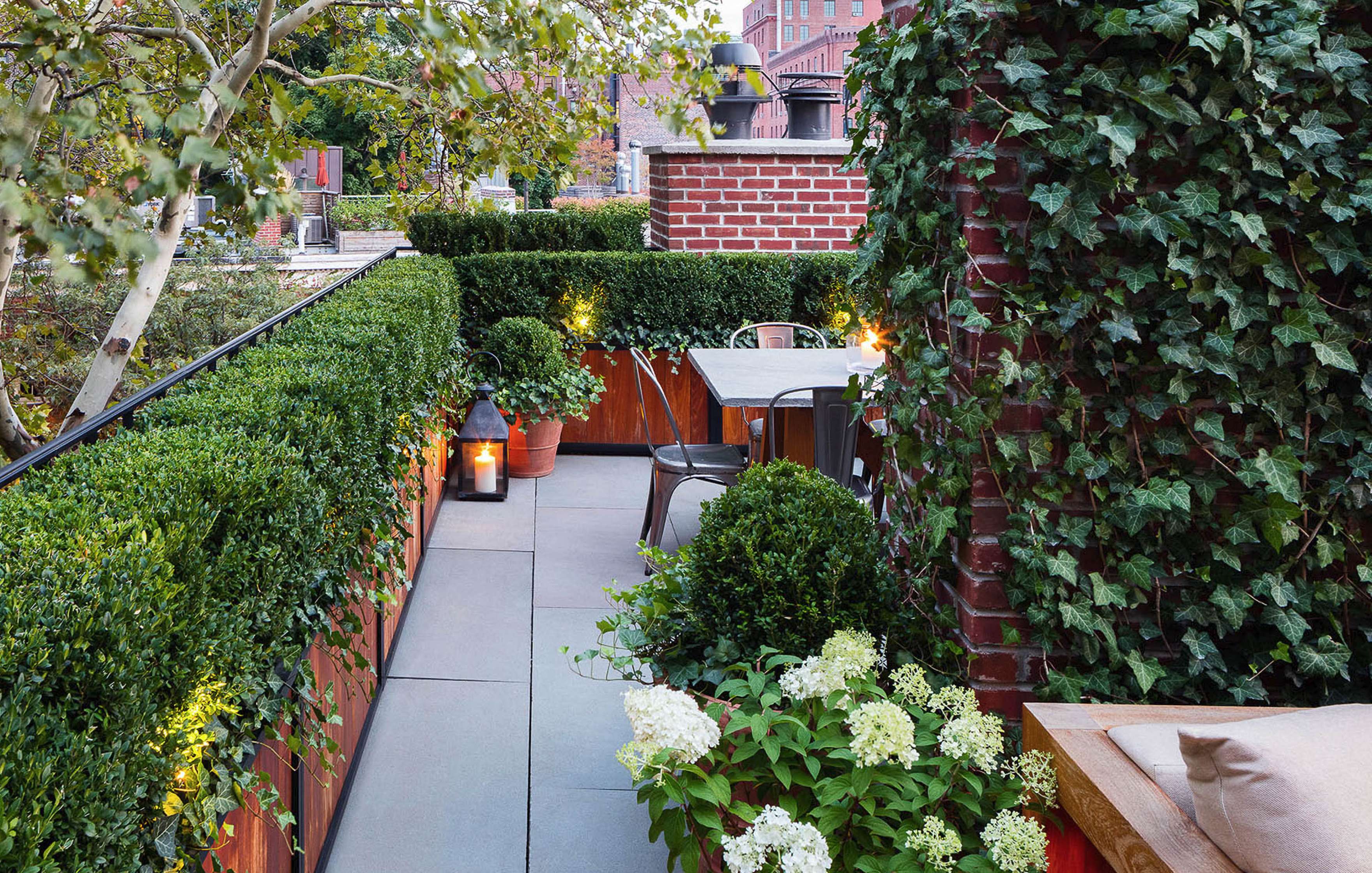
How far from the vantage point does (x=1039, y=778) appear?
1952mm

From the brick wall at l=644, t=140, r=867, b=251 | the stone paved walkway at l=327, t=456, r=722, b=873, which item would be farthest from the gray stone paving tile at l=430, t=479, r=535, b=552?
the brick wall at l=644, t=140, r=867, b=251

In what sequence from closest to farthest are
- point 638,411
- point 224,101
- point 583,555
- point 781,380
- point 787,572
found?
1. point 224,101
2. point 787,572
3. point 781,380
4. point 583,555
5. point 638,411

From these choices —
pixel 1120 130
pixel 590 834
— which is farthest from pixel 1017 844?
pixel 590 834

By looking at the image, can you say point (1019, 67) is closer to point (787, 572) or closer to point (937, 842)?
point (787, 572)

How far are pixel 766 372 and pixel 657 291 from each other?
2.48 m

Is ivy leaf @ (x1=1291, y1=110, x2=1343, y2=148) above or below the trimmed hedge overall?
below

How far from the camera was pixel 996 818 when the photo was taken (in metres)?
1.98

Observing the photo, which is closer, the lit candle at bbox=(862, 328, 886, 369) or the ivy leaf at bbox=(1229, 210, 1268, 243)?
the ivy leaf at bbox=(1229, 210, 1268, 243)

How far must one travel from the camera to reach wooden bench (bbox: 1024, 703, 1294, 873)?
5.36ft

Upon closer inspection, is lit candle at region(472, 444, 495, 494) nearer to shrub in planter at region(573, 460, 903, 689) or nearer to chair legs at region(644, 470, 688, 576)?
chair legs at region(644, 470, 688, 576)

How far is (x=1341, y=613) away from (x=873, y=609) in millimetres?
963

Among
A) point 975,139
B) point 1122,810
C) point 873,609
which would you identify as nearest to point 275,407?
point 873,609

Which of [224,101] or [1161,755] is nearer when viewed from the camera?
[224,101]

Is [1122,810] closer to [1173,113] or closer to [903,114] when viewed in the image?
[1173,113]
